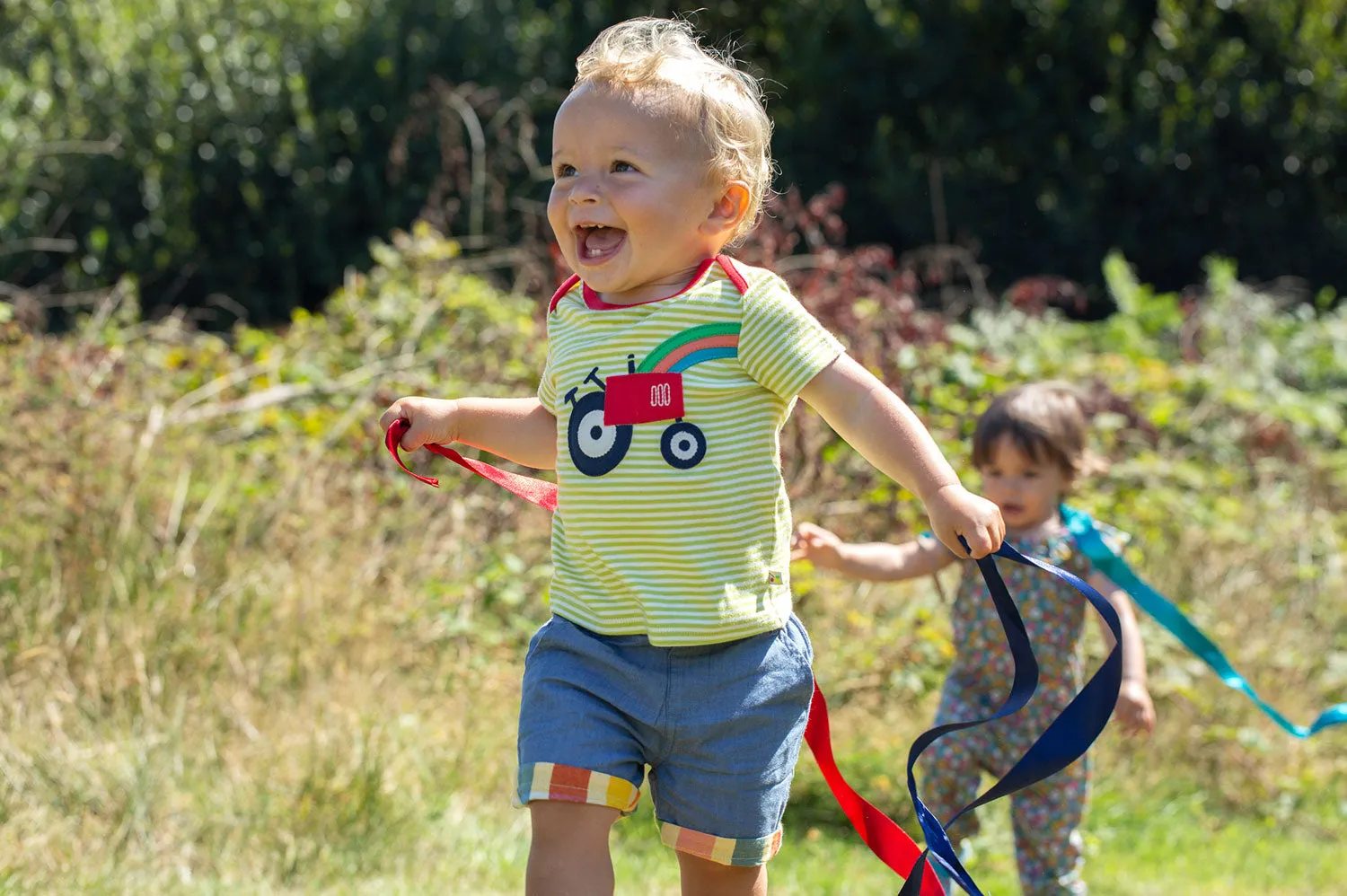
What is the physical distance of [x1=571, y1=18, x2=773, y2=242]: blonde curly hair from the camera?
2598 mm

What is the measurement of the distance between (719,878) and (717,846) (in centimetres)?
13

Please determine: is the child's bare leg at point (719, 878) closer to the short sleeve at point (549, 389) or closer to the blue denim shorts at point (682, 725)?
the blue denim shorts at point (682, 725)

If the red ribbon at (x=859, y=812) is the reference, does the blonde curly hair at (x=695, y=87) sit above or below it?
above

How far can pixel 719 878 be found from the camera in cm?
271

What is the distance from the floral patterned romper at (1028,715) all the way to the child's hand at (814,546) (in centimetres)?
77

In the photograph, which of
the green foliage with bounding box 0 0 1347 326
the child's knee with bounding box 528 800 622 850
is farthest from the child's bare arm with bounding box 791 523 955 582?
the green foliage with bounding box 0 0 1347 326

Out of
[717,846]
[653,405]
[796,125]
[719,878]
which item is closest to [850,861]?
[719,878]

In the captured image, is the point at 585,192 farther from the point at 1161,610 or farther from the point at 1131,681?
the point at 1131,681

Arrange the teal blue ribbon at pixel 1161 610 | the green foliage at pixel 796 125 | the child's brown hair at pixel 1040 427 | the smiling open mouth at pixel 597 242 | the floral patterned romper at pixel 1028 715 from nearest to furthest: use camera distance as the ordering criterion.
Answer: the smiling open mouth at pixel 597 242 → the teal blue ribbon at pixel 1161 610 → the floral patterned romper at pixel 1028 715 → the child's brown hair at pixel 1040 427 → the green foliage at pixel 796 125

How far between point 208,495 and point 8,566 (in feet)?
2.64

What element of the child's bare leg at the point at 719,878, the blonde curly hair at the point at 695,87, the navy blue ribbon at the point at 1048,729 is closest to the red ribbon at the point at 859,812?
the navy blue ribbon at the point at 1048,729

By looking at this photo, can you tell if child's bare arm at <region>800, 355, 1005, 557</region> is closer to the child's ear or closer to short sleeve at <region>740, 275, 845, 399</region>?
short sleeve at <region>740, 275, 845, 399</region>

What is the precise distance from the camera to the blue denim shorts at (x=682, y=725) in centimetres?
257

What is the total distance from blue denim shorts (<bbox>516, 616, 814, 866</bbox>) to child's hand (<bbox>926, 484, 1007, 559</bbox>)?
401 mm
